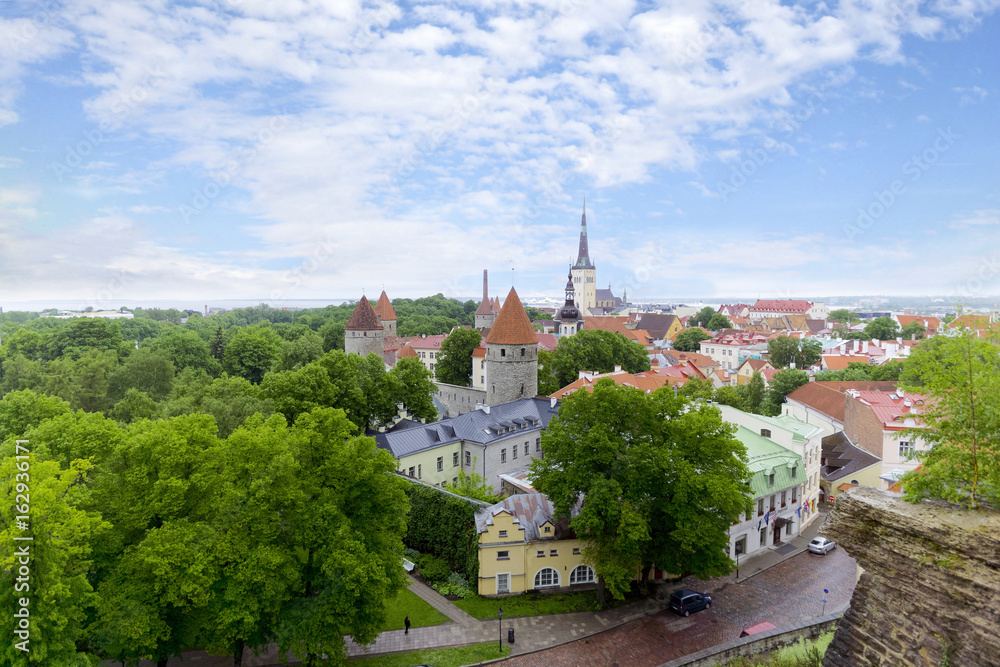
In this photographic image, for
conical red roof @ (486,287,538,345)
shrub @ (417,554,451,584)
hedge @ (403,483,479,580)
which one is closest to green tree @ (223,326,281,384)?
conical red roof @ (486,287,538,345)

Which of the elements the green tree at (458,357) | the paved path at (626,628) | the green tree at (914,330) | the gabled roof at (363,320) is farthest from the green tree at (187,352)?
the green tree at (914,330)

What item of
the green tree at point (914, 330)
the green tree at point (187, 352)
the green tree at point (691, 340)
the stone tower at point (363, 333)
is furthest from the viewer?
the green tree at point (691, 340)

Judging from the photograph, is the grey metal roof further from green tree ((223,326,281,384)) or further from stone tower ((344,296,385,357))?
green tree ((223,326,281,384))

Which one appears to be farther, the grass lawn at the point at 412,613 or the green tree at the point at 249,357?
the green tree at the point at 249,357

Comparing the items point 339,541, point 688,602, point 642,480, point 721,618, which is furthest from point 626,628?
point 339,541

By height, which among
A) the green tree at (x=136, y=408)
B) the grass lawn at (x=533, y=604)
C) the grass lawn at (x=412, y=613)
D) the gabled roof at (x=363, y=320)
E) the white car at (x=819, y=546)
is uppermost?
the gabled roof at (x=363, y=320)

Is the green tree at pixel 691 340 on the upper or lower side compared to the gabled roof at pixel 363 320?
lower

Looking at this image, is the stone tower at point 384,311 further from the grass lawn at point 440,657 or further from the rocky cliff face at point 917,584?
the rocky cliff face at point 917,584
